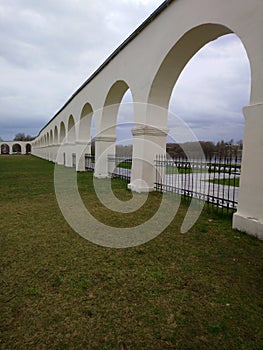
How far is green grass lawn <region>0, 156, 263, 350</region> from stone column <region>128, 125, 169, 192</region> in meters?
3.26

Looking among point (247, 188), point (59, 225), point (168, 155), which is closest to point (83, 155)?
point (168, 155)

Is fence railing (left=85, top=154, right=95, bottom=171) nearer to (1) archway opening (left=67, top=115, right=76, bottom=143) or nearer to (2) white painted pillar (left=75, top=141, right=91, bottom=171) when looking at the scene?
(2) white painted pillar (left=75, top=141, right=91, bottom=171)

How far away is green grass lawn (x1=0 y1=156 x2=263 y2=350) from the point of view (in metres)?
1.64

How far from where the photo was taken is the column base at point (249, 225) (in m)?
3.48

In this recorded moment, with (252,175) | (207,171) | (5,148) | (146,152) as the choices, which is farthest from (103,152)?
(5,148)

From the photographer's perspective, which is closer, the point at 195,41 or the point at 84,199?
the point at 195,41

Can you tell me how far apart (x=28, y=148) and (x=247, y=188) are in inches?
3210

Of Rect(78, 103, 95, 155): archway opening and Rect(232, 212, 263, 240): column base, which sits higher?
Rect(78, 103, 95, 155): archway opening

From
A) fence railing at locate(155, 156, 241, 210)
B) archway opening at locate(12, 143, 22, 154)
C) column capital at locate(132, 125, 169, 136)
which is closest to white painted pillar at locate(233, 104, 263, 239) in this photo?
fence railing at locate(155, 156, 241, 210)

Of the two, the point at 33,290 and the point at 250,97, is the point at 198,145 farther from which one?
the point at 33,290

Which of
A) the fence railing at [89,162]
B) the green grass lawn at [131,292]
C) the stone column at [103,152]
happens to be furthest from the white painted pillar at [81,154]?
the green grass lawn at [131,292]

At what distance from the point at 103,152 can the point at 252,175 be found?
7770mm

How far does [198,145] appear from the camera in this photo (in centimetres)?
586

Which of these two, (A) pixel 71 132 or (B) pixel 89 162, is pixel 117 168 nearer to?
(B) pixel 89 162
